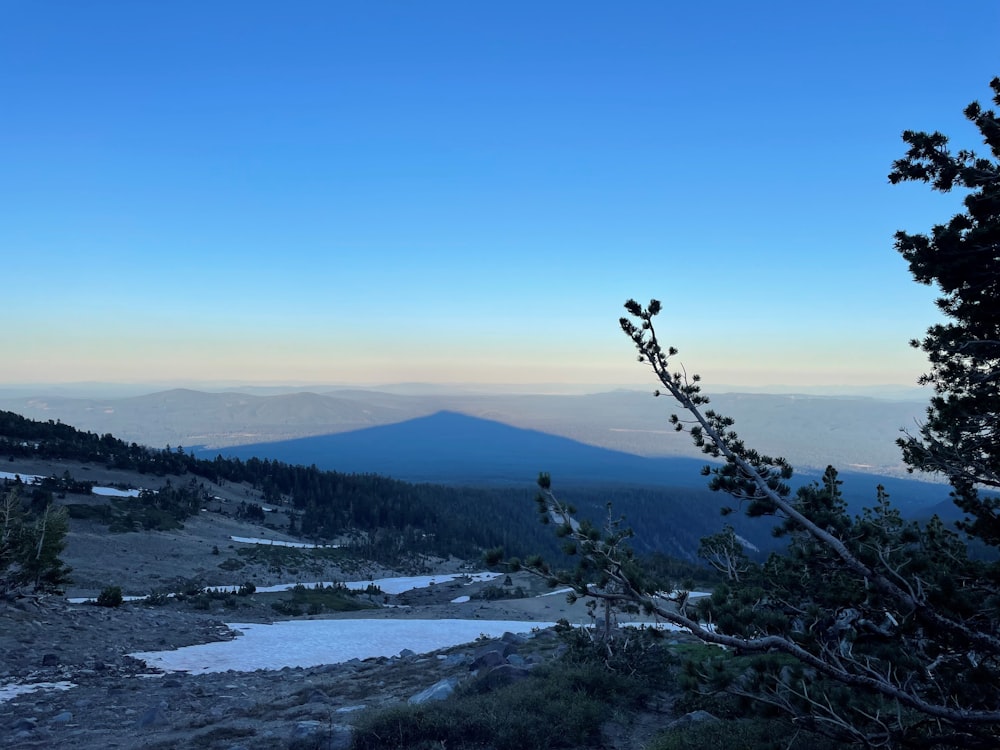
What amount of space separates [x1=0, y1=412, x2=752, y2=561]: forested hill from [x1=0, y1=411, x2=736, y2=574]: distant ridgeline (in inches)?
4.3

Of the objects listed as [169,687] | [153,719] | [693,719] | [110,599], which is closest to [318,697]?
[153,719]

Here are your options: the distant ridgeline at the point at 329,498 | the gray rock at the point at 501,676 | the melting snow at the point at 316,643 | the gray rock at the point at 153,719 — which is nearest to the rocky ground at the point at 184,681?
the gray rock at the point at 153,719

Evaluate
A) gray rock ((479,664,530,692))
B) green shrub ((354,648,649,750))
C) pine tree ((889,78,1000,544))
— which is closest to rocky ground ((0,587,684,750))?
gray rock ((479,664,530,692))

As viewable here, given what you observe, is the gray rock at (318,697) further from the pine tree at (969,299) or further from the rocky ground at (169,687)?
the pine tree at (969,299)

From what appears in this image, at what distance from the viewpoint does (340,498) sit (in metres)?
71.1

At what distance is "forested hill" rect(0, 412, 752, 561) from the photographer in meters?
57.8

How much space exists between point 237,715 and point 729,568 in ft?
28.6

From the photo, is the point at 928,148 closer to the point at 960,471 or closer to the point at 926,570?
the point at 960,471

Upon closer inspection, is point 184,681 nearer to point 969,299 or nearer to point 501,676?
point 501,676

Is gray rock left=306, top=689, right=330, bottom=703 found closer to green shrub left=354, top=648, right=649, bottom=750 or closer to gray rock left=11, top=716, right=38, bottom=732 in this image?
green shrub left=354, top=648, right=649, bottom=750

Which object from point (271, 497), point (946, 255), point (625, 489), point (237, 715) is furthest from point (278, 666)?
point (625, 489)

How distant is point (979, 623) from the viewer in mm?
6031

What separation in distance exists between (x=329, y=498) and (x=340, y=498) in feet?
4.03

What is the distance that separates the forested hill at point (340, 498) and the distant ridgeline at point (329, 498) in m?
0.11
